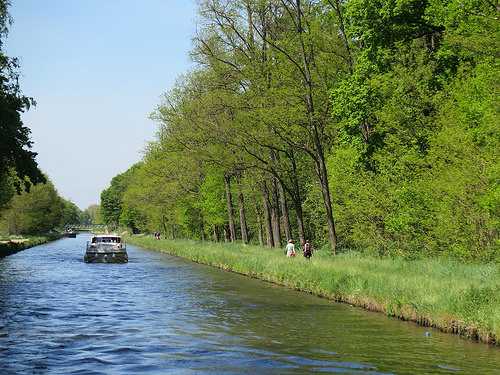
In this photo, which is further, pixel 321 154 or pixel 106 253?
pixel 106 253

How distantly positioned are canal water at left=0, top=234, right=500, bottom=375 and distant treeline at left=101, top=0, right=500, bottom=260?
7.16m

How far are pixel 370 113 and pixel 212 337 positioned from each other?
2142 cm

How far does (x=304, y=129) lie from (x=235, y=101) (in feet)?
19.7

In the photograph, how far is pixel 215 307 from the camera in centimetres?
2364

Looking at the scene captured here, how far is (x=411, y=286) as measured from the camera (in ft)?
66.3

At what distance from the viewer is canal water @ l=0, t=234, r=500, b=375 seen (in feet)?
44.9

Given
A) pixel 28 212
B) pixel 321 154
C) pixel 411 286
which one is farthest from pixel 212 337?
pixel 28 212

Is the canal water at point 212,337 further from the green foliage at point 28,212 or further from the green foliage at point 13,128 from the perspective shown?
the green foliage at point 28,212

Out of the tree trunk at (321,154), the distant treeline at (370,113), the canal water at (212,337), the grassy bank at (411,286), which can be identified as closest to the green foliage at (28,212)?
the distant treeline at (370,113)

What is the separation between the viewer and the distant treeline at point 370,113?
26000mm

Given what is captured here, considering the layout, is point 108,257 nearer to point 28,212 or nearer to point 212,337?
point 212,337

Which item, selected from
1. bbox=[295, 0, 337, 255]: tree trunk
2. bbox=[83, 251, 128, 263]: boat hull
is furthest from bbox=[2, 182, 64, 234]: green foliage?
bbox=[295, 0, 337, 255]: tree trunk

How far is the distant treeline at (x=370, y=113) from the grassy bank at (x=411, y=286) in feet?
9.38

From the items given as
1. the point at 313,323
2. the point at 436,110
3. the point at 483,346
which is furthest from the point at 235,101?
the point at 483,346
